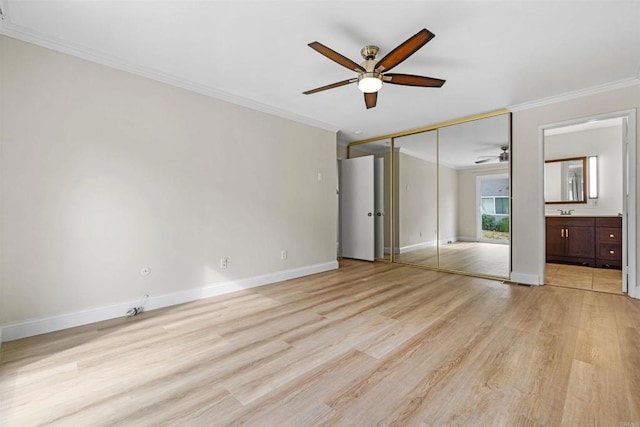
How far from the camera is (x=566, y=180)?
217 inches

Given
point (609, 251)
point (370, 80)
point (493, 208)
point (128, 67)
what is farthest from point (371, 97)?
point (609, 251)

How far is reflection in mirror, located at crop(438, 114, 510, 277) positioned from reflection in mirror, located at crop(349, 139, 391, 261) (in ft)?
3.48

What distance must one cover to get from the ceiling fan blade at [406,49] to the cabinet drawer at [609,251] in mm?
5149

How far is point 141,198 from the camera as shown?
2.87 m

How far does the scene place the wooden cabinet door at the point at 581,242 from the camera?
4.84 meters

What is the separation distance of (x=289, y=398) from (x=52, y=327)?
2329mm

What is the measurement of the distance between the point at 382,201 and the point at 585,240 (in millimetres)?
3561

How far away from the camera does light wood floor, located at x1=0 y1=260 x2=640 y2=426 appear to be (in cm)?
144

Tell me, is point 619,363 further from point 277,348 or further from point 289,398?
point 277,348

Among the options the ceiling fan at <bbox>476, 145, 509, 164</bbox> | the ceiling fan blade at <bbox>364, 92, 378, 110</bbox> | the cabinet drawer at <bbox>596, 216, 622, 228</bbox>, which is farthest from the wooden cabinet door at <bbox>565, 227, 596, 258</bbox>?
the ceiling fan blade at <bbox>364, 92, 378, 110</bbox>

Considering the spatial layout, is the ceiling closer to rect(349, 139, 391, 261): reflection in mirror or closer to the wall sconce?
rect(349, 139, 391, 261): reflection in mirror

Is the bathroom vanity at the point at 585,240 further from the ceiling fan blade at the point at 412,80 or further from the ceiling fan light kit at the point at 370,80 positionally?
the ceiling fan light kit at the point at 370,80

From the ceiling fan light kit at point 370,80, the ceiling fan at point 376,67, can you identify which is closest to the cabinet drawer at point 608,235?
the ceiling fan at point 376,67

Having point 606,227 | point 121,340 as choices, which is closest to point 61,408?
point 121,340
